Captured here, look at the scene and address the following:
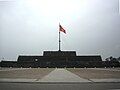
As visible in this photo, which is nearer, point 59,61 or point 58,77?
point 58,77

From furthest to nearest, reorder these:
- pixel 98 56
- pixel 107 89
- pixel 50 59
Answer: pixel 98 56 → pixel 50 59 → pixel 107 89

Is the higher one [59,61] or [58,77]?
[59,61]

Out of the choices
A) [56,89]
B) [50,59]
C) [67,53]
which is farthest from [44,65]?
[56,89]

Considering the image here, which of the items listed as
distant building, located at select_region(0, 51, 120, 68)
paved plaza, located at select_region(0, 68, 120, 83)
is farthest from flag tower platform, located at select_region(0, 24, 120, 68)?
paved plaza, located at select_region(0, 68, 120, 83)

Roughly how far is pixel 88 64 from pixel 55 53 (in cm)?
1514

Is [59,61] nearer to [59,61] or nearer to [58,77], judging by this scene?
[59,61]

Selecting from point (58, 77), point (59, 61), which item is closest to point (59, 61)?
point (59, 61)

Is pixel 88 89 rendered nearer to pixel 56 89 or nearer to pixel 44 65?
pixel 56 89

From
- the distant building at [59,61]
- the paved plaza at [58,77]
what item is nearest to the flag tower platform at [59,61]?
the distant building at [59,61]

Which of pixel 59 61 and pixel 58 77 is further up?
pixel 59 61

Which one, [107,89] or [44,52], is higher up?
[44,52]

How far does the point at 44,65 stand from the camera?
6838 cm

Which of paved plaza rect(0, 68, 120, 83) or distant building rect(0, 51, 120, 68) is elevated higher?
distant building rect(0, 51, 120, 68)

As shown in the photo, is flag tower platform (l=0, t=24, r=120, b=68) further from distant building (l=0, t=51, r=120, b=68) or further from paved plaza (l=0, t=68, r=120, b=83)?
paved plaza (l=0, t=68, r=120, b=83)
